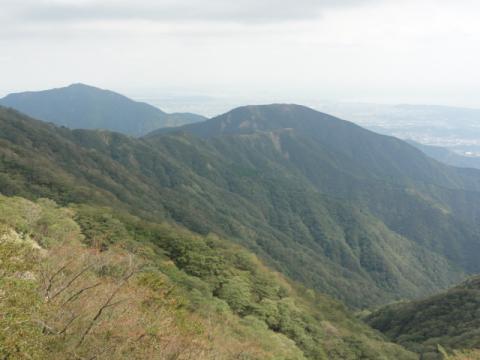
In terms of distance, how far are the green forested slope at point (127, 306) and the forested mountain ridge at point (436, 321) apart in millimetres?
8724

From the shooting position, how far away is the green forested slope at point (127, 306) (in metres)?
16.8

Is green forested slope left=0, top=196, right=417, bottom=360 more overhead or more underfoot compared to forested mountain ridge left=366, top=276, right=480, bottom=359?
more overhead

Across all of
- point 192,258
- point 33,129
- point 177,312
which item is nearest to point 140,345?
point 177,312

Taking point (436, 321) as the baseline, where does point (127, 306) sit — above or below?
above

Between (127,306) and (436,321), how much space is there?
71581 millimetres

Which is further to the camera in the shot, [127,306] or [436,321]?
[436,321]

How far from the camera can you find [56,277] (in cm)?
2205

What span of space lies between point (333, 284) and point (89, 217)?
13412cm

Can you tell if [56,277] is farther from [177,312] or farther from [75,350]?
[177,312]

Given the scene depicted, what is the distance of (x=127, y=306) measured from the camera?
21.9m

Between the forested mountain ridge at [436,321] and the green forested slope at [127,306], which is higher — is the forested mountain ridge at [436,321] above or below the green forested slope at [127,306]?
below

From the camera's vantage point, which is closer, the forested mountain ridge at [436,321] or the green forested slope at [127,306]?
the green forested slope at [127,306]

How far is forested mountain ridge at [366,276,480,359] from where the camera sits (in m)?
65.6

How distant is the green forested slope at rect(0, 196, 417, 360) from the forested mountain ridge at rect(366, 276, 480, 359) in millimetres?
8724
